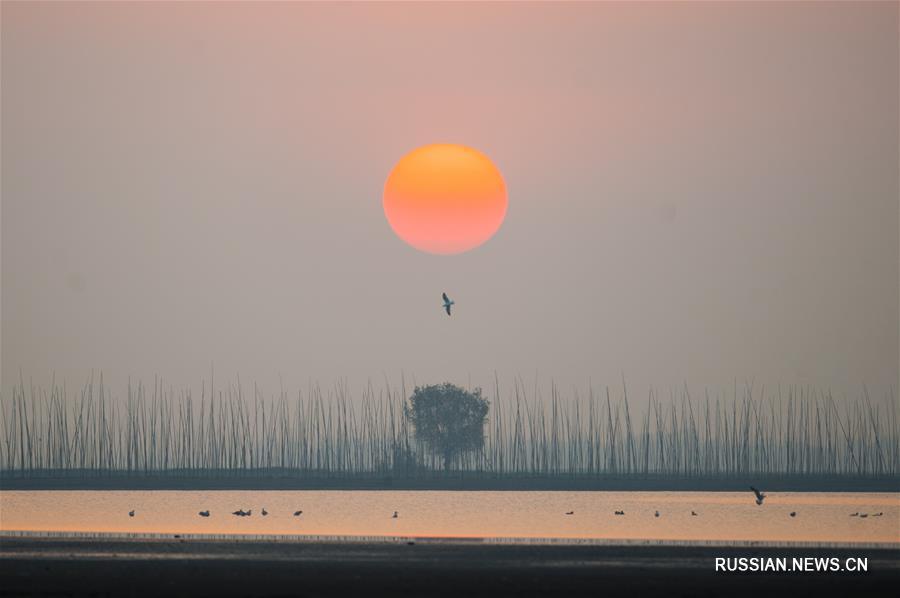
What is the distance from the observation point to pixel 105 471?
184 meters

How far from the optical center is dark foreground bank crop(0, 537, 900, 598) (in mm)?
60688

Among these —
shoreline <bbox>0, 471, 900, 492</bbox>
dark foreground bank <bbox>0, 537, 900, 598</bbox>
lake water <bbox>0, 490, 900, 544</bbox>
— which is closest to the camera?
dark foreground bank <bbox>0, 537, 900, 598</bbox>

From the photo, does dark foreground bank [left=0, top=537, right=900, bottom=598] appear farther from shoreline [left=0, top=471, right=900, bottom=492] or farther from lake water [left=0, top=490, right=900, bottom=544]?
shoreline [left=0, top=471, right=900, bottom=492]

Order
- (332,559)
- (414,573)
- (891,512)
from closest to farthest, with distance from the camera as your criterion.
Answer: (414,573)
(332,559)
(891,512)

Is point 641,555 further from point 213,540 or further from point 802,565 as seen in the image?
point 213,540

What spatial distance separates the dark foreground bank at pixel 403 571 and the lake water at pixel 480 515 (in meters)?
14.6

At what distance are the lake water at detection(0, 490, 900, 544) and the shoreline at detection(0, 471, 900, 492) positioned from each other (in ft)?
4.83

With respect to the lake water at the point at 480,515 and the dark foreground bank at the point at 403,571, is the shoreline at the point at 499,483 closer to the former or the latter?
the lake water at the point at 480,515

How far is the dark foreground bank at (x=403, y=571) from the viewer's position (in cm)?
6069

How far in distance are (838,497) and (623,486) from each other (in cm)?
2459


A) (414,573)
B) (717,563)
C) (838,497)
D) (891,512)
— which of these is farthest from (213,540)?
(838,497)

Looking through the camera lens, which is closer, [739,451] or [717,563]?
[717,563]

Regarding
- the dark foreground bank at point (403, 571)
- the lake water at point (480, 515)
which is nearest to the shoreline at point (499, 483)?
the lake water at point (480, 515)

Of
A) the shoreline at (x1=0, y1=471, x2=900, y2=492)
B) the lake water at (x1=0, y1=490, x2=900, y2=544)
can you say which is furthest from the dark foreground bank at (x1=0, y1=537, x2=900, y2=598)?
the shoreline at (x1=0, y1=471, x2=900, y2=492)
